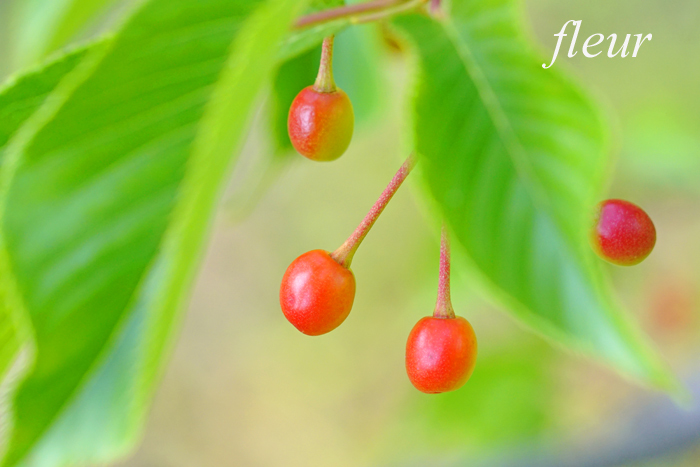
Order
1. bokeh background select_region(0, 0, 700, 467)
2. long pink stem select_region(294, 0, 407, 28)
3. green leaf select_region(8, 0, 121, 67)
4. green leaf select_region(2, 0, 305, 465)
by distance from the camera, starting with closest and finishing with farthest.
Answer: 1. green leaf select_region(2, 0, 305, 465)
2. long pink stem select_region(294, 0, 407, 28)
3. green leaf select_region(8, 0, 121, 67)
4. bokeh background select_region(0, 0, 700, 467)

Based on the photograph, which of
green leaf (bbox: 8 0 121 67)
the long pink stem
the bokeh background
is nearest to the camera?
the long pink stem

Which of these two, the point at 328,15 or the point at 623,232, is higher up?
Result: the point at 328,15

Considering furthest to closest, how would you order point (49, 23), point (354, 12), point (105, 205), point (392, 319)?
point (392, 319) → point (49, 23) → point (354, 12) → point (105, 205)

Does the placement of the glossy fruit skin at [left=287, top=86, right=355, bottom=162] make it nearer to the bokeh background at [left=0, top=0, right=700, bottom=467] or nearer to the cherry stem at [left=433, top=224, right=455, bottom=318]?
the cherry stem at [left=433, top=224, right=455, bottom=318]

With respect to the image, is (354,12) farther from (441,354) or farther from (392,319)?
(392,319)

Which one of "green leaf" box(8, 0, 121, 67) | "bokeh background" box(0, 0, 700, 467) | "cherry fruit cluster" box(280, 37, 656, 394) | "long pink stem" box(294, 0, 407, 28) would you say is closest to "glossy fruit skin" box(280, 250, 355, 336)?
"cherry fruit cluster" box(280, 37, 656, 394)

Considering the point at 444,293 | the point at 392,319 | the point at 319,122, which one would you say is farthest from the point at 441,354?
the point at 392,319
